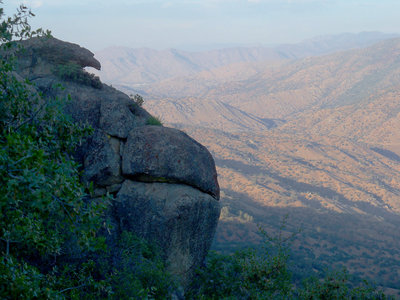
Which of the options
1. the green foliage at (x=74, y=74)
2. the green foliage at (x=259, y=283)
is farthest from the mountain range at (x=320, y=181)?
the green foliage at (x=74, y=74)

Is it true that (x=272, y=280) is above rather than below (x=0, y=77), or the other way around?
below

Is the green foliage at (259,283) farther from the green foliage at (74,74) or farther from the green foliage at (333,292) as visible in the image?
the green foliage at (74,74)

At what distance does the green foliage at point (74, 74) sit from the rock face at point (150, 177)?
1.64 feet

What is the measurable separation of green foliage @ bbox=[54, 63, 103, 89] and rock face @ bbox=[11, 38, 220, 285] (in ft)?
1.64

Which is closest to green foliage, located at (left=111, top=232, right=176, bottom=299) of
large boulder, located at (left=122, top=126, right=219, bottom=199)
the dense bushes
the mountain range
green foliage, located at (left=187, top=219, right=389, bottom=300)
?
the dense bushes

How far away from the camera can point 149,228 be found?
11.4 m

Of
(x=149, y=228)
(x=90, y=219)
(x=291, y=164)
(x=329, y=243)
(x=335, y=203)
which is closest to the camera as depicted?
(x=90, y=219)

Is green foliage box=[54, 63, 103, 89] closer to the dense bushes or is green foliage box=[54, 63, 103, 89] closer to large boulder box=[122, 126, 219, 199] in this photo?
the dense bushes

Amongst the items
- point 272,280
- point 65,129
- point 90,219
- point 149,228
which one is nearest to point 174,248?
point 149,228

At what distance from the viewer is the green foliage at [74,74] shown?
1340 centimetres

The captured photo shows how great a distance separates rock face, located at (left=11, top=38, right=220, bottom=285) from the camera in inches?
451

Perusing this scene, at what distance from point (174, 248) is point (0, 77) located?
684 cm

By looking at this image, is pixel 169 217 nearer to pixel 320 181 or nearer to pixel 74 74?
pixel 74 74

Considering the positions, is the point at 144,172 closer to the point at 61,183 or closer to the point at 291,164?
the point at 61,183
